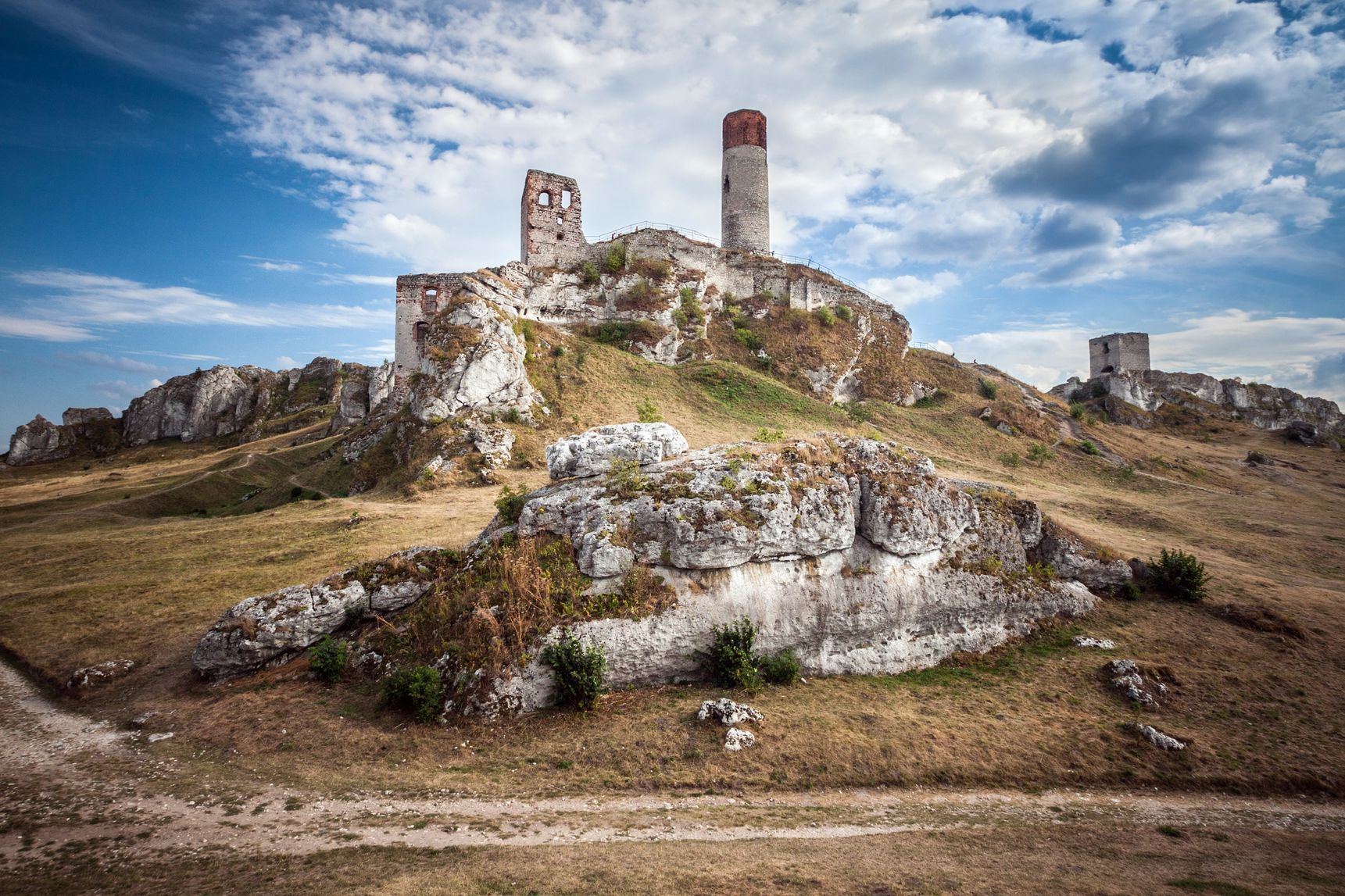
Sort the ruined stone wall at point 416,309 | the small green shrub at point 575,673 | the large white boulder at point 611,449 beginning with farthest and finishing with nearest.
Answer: the ruined stone wall at point 416,309
the large white boulder at point 611,449
the small green shrub at point 575,673

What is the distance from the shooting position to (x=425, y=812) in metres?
11.7

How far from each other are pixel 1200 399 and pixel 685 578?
94.8 meters

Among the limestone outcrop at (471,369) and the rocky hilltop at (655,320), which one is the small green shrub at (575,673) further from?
the rocky hilltop at (655,320)

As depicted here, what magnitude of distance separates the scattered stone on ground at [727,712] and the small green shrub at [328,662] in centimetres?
1061

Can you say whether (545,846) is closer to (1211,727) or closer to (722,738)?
(722,738)

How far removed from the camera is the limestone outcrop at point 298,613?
1703 cm

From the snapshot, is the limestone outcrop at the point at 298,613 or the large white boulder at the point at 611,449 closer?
the limestone outcrop at the point at 298,613

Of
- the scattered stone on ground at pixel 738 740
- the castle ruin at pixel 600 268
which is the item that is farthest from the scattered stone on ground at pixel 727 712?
the castle ruin at pixel 600 268

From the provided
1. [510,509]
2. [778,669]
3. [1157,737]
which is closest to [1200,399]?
[1157,737]

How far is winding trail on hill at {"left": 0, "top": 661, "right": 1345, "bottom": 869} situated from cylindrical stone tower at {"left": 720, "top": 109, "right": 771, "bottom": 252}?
184 feet

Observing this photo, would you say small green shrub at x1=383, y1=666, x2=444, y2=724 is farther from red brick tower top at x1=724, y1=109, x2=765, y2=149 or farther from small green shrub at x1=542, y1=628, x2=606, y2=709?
red brick tower top at x1=724, y1=109, x2=765, y2=149

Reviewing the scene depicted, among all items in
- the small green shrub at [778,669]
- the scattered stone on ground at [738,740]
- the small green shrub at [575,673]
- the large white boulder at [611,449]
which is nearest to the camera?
the scattered stone on ground at [738,740]

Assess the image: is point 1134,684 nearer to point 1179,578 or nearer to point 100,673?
point 1179,578

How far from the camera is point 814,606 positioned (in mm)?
18641
